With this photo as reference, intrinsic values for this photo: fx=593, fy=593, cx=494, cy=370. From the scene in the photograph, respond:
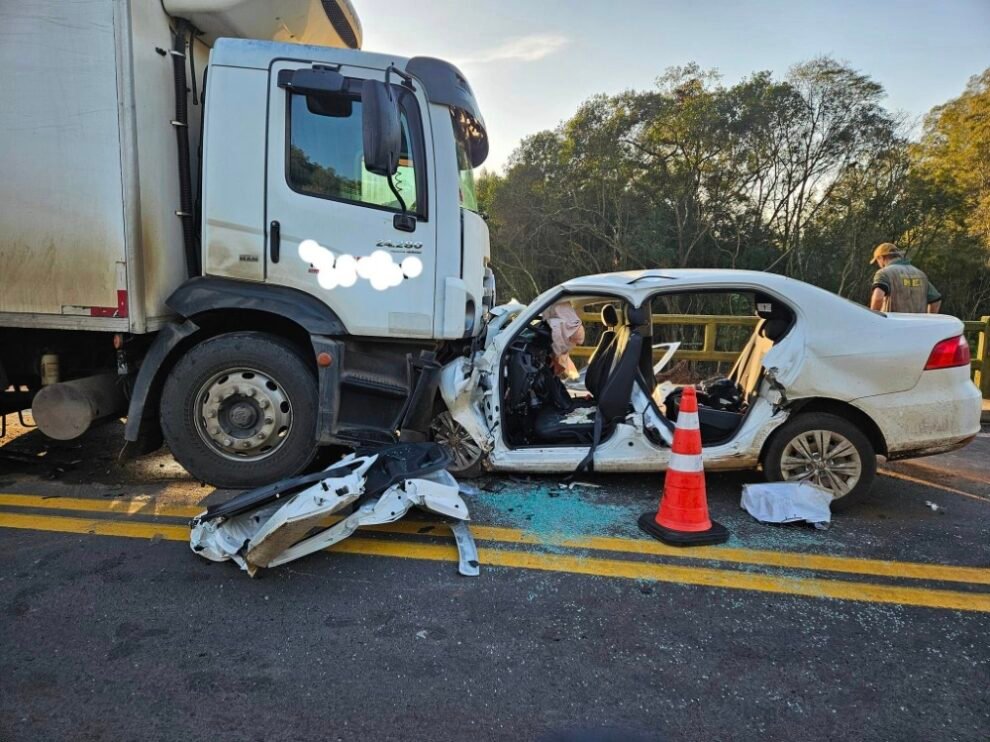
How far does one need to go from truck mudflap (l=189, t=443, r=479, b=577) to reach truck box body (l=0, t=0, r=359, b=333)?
152 centimetres

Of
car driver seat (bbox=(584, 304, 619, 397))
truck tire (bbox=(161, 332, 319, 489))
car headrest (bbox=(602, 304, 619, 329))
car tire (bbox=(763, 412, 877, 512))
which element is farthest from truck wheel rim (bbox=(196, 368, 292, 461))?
car tire (bbox=(763, 412, 877, 512))

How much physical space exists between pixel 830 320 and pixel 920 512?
134cm

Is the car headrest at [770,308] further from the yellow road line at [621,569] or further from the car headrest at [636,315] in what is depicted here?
the yellow road line at [621,569]

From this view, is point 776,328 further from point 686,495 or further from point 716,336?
point 716,336

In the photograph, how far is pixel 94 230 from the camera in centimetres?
358

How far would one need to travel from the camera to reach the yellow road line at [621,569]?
8.85 feet

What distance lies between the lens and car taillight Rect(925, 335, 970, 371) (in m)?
3.57

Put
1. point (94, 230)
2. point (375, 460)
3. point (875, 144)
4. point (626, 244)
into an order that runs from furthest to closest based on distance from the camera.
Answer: point (626, 244), point (875, 144), point (94, 230), point (375, 460)

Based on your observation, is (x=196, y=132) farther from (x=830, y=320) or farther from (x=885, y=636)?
(x=885, y=636)

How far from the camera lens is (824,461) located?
3.66 metres

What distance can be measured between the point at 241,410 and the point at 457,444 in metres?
1.41

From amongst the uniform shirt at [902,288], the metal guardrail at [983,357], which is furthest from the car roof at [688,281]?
the metal guardrail at [983,357]

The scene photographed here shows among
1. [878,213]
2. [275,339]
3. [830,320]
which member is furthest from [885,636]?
[878,213]

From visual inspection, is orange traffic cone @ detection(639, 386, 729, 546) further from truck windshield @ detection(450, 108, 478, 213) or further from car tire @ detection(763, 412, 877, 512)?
truck windshield @ detection(450, 108, 478, 213)
